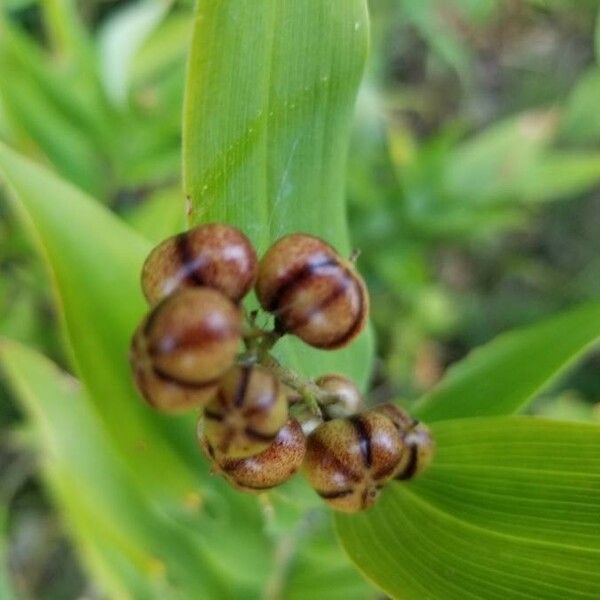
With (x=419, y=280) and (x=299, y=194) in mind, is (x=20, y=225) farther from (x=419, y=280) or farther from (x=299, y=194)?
(x=299, y=194)

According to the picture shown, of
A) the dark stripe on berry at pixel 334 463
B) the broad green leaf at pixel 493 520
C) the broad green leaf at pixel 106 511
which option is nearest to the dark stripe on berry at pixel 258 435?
the dark stripe on berry at pixel 334 463

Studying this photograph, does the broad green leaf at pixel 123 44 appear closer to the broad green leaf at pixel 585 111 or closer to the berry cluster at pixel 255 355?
the broad green leaf at pixel 585 111

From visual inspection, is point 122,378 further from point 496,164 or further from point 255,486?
point 496,164

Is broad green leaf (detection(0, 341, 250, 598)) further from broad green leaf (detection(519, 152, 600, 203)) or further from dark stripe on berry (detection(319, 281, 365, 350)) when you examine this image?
broad green leaf (detection(519, 152, 600, 203))

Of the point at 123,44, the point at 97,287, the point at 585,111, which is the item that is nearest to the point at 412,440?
the point at 97,287

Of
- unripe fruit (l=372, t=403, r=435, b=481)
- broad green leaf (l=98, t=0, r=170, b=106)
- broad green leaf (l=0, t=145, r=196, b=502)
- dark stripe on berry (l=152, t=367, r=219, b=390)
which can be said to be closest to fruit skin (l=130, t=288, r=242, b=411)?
dark stripe on berry (l=152, t=367, r=219, b=390)

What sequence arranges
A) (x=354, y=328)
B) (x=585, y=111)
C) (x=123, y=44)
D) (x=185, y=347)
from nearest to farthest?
(x=185, y=347)
(x=354, y=328)
(x=123, y=44)
(x=585, y=111)

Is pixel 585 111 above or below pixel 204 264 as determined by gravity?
below
